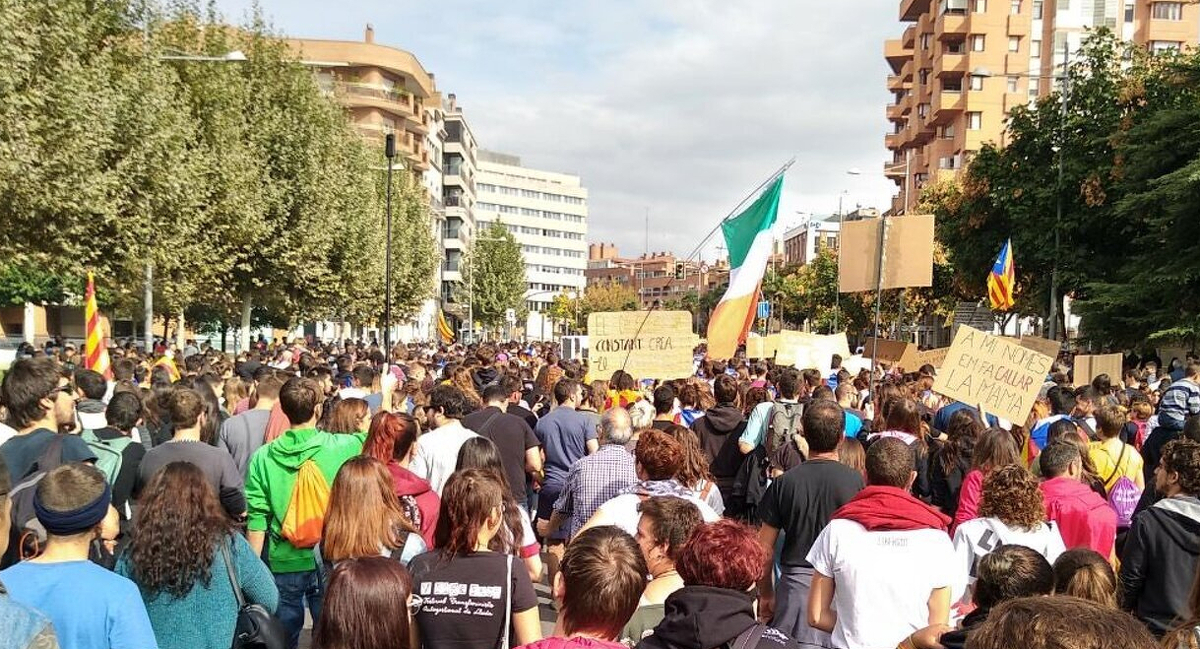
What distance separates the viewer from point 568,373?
1362 centimetres

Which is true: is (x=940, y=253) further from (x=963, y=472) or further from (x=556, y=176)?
(x=556, y=176)

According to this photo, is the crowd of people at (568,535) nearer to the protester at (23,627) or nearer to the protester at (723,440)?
the protester at (23,627)

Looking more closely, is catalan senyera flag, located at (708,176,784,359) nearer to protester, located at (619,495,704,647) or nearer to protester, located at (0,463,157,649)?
protester, located at (619,495,704,647)

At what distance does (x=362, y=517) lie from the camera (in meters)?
4.39

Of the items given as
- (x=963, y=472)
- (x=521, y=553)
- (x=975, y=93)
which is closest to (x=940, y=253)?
(x=975, y=93)

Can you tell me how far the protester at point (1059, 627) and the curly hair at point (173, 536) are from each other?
2.88 metres

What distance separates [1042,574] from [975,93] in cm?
6579

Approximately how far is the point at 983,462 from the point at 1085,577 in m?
2.41

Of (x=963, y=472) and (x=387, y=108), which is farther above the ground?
(x=387, y=108)

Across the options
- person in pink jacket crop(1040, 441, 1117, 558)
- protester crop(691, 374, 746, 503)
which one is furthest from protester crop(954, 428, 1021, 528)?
protester crop(691, 374, 746, 503)

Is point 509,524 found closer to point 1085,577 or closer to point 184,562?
point 184,562

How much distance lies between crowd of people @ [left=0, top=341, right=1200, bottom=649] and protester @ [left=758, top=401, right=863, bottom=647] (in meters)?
0.01

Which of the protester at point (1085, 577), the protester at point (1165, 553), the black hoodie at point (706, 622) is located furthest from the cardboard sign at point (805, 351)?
the black hoodie at point (706, 622)

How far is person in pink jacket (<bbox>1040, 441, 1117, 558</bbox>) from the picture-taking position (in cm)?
532
